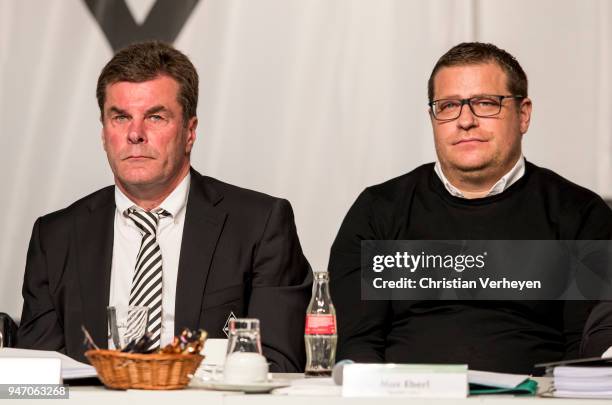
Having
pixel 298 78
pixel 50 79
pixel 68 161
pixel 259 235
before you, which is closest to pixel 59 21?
pixel 50 79

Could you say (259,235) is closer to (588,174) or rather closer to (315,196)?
(315,196)

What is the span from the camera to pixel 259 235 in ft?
8.91

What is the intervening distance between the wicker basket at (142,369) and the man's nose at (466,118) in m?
1.33

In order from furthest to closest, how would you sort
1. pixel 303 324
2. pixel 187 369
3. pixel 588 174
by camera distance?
pixel 588 174
pixel 303 324
pixel 187 369

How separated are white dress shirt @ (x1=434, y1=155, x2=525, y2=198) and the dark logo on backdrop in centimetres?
127

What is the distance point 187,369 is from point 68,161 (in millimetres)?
2061

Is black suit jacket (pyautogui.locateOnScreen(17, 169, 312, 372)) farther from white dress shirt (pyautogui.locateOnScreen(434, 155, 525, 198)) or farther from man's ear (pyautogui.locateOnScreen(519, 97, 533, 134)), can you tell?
man's ear (pyautogui.locateOnScreen(519, 97, 533, 134))

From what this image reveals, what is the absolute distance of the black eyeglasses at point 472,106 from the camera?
2.75 metres

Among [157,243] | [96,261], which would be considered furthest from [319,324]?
[96,261]

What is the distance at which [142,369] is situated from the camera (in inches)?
63.4

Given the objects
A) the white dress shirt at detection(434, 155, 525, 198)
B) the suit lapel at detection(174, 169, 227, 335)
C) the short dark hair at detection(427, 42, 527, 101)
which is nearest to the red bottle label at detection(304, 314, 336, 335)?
the suit lapel at detection(174, 169, 227, 335)

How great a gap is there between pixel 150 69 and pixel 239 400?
1409 millimetres
